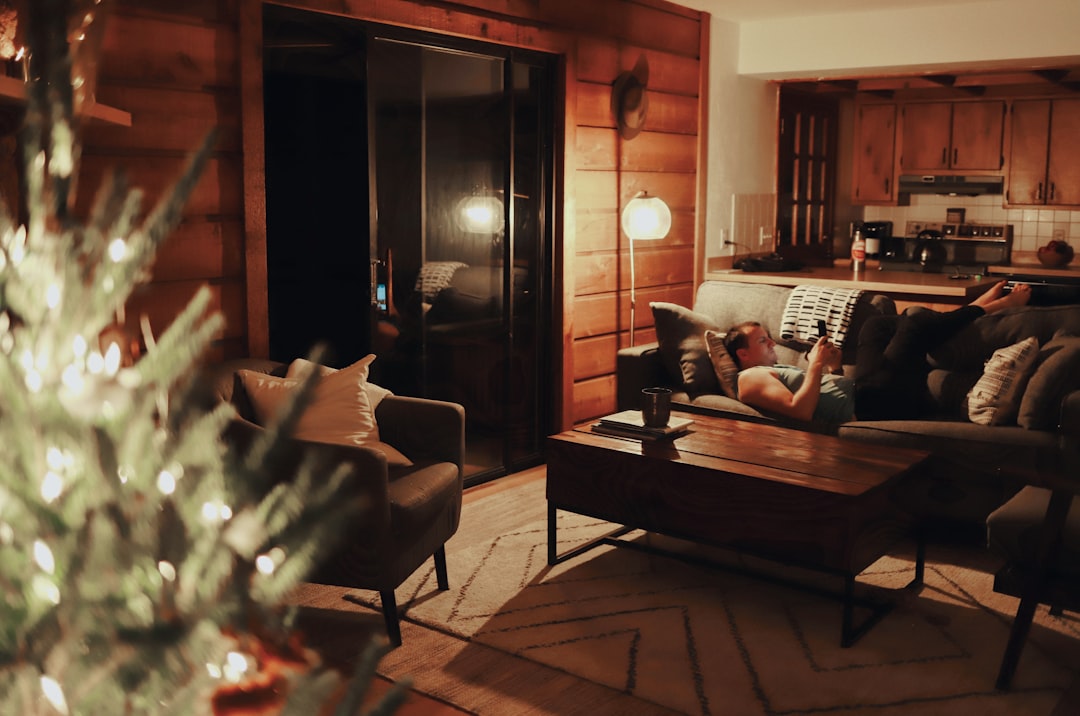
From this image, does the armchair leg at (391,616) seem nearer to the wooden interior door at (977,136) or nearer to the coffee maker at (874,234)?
the coffee maker at (874,234)

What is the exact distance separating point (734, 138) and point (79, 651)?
6551mm

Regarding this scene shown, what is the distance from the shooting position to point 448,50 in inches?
183

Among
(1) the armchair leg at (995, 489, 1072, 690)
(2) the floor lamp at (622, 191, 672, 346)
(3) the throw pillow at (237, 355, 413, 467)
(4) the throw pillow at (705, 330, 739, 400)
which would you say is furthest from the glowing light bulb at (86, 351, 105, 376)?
(2) the floor lamp at (622, 191, 672, 346)

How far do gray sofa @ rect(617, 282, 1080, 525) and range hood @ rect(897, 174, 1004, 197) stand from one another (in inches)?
131

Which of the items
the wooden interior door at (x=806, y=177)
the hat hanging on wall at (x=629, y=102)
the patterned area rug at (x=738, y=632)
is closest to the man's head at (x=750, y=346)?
the patterned area rug at (x=738, y=632)

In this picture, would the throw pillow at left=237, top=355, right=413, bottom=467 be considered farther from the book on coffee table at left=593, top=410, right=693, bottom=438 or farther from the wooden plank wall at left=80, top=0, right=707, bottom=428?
the book on coffee table at left=593, top=410, right=693, bottom=438

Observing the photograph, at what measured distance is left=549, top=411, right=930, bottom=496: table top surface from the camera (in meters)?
3.29

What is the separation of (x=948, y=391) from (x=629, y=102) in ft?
7.83

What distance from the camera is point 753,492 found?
10.9 feet

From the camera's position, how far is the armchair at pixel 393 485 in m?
2.95

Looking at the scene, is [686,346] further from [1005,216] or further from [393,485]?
[1005,216]

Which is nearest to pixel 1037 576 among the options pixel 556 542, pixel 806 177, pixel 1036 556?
pixel 1036 556

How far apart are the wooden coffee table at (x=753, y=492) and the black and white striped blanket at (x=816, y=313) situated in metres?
1.15

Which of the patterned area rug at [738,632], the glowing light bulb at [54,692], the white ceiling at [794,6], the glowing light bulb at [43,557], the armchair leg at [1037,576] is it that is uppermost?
the white ceiling at [794,6]
